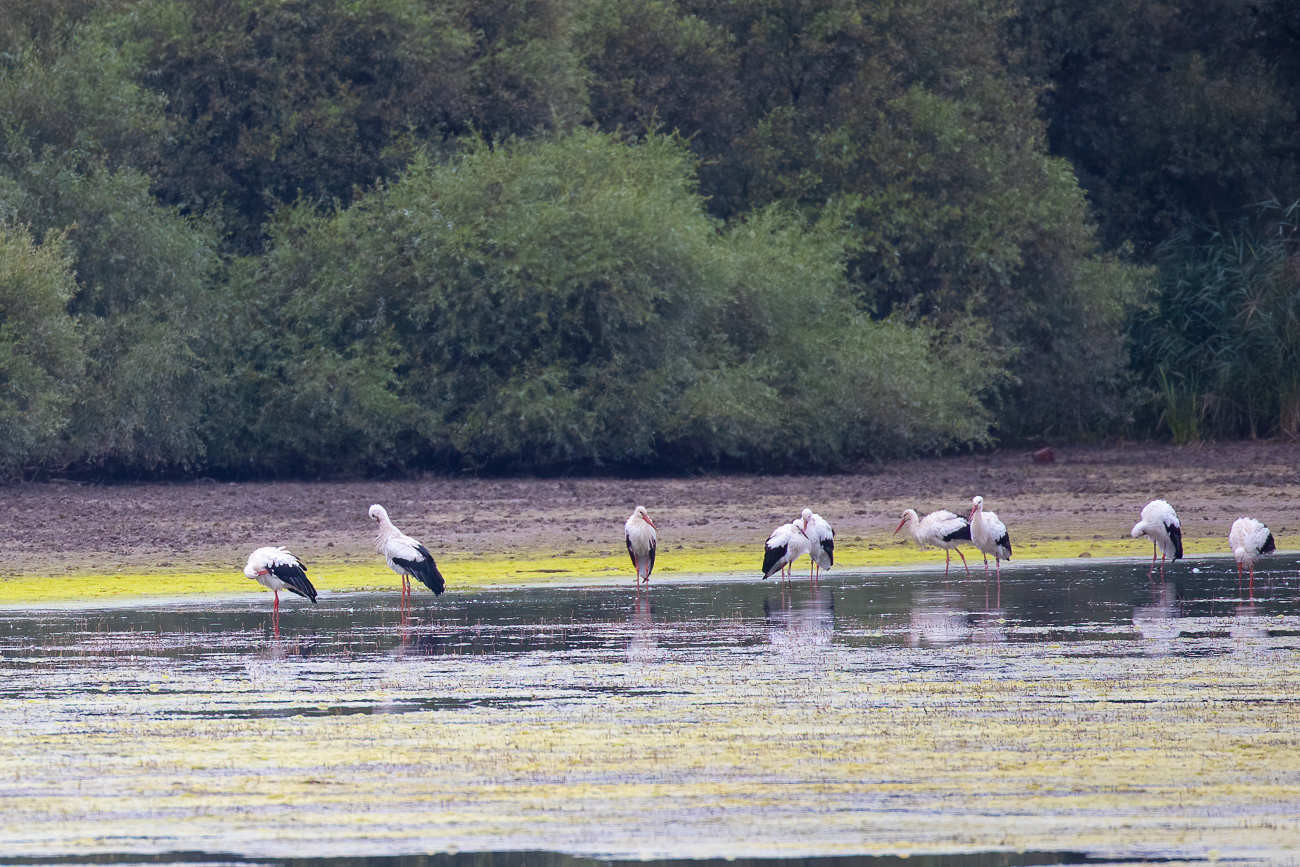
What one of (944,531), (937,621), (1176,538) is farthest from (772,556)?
(1176,538)

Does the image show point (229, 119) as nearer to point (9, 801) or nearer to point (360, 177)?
point (360, 177)

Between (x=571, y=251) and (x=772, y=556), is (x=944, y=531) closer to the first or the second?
(x=772, y=556)

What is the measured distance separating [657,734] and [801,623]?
17.7ft

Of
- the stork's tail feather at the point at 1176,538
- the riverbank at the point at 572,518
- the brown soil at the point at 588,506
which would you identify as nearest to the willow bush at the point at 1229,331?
the riverbank at the point at 572,518

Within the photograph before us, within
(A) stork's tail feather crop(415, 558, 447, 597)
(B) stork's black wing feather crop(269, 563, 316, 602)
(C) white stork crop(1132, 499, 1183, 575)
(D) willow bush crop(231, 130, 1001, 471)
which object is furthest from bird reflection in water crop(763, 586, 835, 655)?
(D) willow bush crop(231, 130, 1001, 471)

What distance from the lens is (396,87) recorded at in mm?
35844

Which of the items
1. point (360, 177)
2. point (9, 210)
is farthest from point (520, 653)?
point (360, 177)

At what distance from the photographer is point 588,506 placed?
89.4 feet

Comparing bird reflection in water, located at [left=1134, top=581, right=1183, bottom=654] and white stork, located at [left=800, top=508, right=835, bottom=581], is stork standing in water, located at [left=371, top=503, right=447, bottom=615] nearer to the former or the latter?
white stork, located at [left=800, top=508, right=835, bottom=581]

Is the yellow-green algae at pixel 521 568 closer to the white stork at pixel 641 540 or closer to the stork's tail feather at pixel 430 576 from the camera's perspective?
the white stork at pixel 641 540

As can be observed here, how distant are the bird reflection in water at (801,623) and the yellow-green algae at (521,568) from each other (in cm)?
276

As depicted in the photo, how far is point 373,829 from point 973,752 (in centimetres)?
309

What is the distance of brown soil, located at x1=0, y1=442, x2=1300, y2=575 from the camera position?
870 inches

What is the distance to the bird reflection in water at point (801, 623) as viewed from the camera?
43.0 ft
